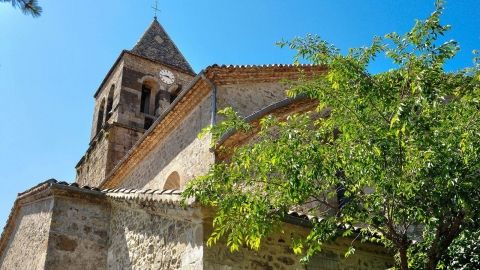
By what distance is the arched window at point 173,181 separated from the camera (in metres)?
12.1

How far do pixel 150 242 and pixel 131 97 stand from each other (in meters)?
13.0

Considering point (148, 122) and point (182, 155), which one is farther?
point (148, 122)

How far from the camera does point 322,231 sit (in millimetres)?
5715

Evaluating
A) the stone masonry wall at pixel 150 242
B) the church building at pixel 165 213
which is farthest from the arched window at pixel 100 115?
the stone masonry wall at pixel 150 242

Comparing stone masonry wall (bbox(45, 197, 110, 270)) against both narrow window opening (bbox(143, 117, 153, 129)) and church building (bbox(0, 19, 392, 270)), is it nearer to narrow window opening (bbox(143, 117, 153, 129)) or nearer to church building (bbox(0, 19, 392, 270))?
church building (bbox(0, 19, 392, 270))

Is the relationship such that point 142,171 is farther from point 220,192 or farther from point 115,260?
point 220,192

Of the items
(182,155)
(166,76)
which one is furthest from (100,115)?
(182,155)

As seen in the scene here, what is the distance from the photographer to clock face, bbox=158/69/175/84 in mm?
20203

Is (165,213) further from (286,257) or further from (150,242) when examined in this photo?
(286,257)

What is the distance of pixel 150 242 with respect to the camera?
698 cm

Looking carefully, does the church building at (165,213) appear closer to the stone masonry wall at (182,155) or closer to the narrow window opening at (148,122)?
the stone masonry wall at (182,155)

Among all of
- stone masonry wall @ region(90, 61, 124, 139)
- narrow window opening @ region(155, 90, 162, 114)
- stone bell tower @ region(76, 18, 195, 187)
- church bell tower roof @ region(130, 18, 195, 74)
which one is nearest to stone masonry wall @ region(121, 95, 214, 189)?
stone bell tower @ region(76, 18, 195, 187)

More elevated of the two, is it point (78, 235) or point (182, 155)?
point (182, 155)

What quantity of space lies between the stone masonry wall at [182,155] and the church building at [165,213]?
0.03 meters
